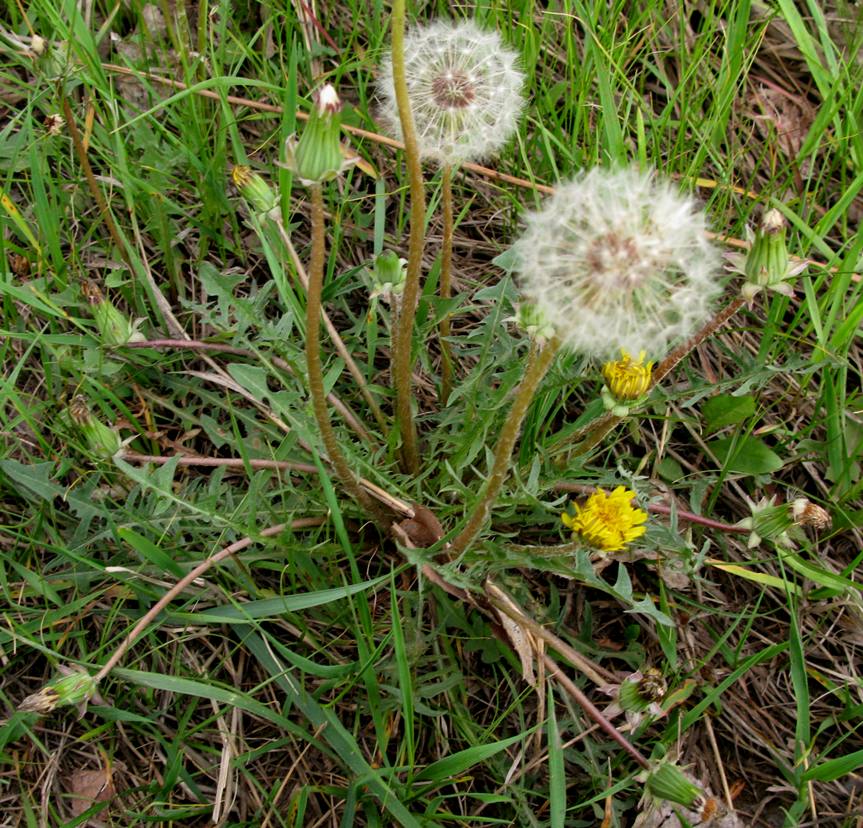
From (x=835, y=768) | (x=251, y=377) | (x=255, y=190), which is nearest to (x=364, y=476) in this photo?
(x=251, y=377)

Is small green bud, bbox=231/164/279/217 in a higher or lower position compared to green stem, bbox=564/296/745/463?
higher

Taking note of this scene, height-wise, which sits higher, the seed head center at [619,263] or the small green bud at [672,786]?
the seed head center at [619,263]

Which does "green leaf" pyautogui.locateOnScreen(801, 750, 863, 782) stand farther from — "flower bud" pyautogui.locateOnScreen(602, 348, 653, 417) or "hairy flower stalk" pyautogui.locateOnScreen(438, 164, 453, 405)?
"hairy flower stalk" pyautogui.locateOnScreen(438, 164, 453, 405)

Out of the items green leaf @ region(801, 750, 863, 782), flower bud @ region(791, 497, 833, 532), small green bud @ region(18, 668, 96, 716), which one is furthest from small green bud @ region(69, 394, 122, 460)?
green leaf @ region(801, 750, 863, 782)

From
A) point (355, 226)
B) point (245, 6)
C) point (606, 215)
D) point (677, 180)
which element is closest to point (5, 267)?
point (355, 226)

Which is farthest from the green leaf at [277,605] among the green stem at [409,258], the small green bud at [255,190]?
the small green bud at [255,190]

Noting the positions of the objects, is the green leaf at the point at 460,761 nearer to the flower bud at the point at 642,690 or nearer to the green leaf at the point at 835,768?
the flower bud at the point at 642,690
